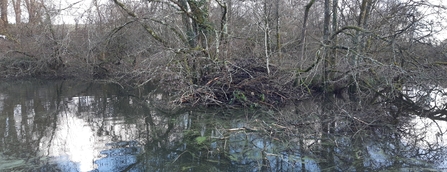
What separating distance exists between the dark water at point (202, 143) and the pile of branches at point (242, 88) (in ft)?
1.59

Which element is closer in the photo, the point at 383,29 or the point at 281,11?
the point at 383,29

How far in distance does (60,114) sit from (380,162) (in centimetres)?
739

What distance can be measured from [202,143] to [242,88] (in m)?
3.82

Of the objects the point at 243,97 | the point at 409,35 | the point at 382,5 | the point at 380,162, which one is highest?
the point at 382,5

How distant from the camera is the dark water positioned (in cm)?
532

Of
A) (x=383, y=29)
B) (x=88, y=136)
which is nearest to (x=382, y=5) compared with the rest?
(x=383, y=29)

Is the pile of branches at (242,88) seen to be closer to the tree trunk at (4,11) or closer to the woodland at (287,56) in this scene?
the woodland at (287,56)

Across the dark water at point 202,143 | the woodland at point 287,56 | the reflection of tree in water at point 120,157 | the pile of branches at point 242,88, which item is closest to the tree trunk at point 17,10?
the woodland at point 287,56

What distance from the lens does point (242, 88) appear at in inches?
394

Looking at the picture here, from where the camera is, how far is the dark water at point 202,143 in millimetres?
5324

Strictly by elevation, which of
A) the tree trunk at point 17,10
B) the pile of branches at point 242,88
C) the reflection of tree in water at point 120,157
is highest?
the tree trunk at point 17,10

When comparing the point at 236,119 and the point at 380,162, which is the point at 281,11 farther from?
the point at 380,162

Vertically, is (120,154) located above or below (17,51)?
below

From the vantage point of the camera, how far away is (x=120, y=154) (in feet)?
19.0
